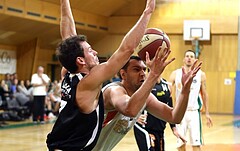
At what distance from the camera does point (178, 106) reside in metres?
3.57

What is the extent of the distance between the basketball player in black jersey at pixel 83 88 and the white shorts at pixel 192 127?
15.7 feet

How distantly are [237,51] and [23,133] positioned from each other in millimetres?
12234

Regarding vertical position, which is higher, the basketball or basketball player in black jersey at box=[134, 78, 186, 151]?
the basketball

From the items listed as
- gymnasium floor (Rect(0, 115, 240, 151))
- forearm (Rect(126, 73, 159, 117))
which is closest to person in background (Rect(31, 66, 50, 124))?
gymnasium floor (Rect(0, 115, 240, 151))

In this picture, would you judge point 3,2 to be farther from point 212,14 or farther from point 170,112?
point 170,112

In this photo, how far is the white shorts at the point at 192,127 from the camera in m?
7.94

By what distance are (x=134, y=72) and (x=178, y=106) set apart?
0.65 meters

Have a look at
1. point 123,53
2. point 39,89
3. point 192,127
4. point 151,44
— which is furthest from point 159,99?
point 39,89

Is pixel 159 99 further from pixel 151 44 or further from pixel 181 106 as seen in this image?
pixel 181 106

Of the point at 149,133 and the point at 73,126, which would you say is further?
the point at 149,133

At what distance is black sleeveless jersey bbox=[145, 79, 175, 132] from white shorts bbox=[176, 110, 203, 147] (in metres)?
1.58

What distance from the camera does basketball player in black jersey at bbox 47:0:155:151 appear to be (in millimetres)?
3238

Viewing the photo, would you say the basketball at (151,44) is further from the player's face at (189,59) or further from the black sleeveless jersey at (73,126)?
the player's face at (189,59)

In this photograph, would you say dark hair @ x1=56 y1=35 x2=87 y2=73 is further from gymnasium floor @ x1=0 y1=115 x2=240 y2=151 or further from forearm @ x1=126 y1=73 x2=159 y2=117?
gymnasium floor @ x1=0 y1=115 x2=240 y2=151
